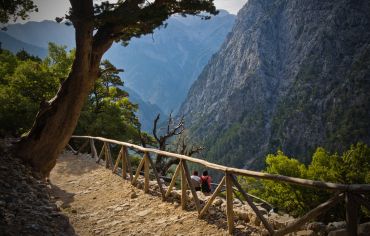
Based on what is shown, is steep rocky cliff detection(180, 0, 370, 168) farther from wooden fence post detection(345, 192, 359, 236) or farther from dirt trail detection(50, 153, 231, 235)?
wooden fence post detection(345, 192, 359, 236)

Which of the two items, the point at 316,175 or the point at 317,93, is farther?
the point at 317,93

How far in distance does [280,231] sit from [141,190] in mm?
7207

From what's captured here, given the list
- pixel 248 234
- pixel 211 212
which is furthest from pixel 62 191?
pixel 248 234

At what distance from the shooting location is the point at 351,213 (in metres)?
5.69

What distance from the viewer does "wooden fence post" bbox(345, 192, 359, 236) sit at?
18.6ft

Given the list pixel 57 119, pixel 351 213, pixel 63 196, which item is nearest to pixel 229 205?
pixel 351 213

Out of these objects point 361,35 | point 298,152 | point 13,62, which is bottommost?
point 298,152

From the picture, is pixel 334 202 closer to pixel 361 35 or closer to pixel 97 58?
pixel 97 58


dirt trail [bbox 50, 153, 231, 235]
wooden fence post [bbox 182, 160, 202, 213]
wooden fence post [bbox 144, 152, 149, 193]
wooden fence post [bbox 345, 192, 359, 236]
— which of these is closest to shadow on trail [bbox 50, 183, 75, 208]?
dirt trail [bbox 50, 153, 231, 235]

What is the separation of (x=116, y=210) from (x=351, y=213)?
308 inches

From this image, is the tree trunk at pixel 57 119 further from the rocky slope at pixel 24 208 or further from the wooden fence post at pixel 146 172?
the wooden fence post at pixel 146 172

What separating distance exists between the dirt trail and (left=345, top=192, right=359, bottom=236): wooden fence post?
3200mm

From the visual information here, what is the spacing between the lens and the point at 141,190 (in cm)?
1317

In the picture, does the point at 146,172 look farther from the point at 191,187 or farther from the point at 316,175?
the point at 316,175
